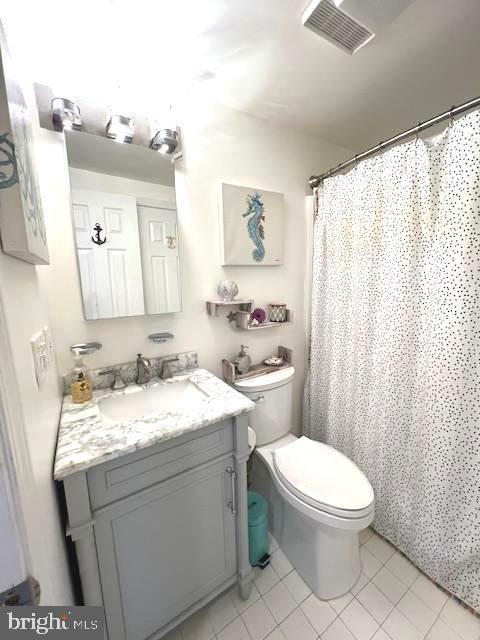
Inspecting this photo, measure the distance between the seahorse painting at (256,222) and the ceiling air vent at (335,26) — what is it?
64cm

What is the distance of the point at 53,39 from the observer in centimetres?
91

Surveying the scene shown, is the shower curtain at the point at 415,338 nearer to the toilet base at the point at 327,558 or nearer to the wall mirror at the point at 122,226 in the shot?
the toilet base at the point at 327,558

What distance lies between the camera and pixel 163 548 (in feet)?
2.82

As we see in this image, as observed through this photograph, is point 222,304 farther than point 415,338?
Yes

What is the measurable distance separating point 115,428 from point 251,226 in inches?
45.6

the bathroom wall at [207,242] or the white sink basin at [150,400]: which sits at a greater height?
the bathroom wall at [207,242]

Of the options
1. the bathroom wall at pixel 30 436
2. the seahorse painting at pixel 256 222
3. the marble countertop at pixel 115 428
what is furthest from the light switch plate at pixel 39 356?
the seahorse painting at pixel 256 222

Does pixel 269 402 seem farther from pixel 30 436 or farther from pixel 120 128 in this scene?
pixel 120 128

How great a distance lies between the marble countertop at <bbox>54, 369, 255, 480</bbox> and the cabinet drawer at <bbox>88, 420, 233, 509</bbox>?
6cm

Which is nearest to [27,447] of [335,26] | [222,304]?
[222,304]

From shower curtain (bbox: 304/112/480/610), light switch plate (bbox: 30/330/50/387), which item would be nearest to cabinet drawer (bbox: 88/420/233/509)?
light switch plate (bbox: 30/330/50/387)

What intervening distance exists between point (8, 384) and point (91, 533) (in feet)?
2.02

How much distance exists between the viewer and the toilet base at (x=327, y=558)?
1.09 meters

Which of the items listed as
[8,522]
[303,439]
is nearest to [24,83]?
[8,522]
